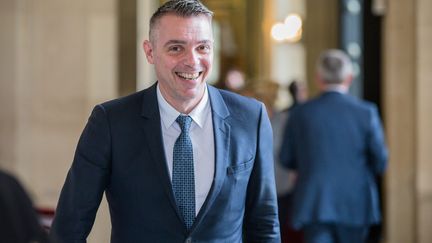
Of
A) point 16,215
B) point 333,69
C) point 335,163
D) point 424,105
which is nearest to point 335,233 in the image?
point 335,163

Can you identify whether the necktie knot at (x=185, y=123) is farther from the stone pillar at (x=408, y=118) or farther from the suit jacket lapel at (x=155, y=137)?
the stone pillar at (x=408, y=118)

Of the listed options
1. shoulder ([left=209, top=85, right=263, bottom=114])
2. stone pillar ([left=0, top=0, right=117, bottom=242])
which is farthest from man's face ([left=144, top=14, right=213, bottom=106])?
stone pillar ([left=0, top=0, right=117, bottom=242])

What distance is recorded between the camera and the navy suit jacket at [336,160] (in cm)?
780

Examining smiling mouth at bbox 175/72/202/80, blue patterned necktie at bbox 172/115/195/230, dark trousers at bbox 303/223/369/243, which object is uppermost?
smiling mouth at bbox 175/72/202/80

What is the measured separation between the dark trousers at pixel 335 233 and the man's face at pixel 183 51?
4.40m

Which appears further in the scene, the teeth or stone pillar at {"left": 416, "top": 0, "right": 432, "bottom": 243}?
stone pillar at {"left": 416, "top": 0, "right": 432, "bottom": 243}

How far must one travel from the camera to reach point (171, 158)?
3746mm

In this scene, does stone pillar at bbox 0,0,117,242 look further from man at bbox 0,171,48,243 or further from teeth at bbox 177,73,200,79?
man at bbox 0,171,48,243

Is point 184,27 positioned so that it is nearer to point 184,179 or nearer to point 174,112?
point 174,112

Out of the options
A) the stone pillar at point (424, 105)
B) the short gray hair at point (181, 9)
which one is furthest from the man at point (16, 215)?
the stone pillar at point (424, 105)

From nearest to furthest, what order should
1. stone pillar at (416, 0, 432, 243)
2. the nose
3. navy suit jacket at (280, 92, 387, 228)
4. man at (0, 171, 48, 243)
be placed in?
man at (0, 171, 48, 243), the nose, navy suit jacket at (280, 92, 387, 228), stone pillar at (416, 0, 432, 243)

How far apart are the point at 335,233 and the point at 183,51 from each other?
181 inches

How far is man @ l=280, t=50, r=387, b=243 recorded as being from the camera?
7.81 metres

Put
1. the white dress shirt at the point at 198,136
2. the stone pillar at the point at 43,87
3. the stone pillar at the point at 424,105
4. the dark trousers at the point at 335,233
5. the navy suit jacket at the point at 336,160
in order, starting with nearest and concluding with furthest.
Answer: the white dress shirt at the point at 198,136 → the navy suit jacket at the point at 336,160 → the dark trousers at the point at 335,233 → the stone pillar at the point at 43,87 → the stone pillar at the point at 424,105
